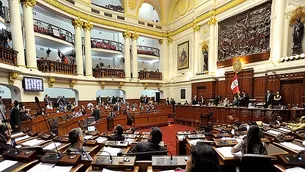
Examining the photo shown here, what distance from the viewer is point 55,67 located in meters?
10.0

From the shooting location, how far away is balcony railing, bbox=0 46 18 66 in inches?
241

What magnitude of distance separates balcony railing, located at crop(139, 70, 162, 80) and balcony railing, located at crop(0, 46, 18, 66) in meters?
9.97

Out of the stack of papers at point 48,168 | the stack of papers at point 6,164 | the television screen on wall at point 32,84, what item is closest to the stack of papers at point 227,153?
the stack of papers at point 48,168

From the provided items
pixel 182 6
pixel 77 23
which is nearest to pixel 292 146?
pixel 77 23

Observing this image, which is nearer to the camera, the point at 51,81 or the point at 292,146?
the point at 292,146

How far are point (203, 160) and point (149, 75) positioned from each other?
15084 mm

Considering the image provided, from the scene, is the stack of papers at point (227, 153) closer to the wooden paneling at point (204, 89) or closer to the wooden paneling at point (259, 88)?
the wooden paneling at point (259, 88)

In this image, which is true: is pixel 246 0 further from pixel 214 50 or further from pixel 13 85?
pixel 13 85

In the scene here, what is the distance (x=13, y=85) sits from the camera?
720 centimetres

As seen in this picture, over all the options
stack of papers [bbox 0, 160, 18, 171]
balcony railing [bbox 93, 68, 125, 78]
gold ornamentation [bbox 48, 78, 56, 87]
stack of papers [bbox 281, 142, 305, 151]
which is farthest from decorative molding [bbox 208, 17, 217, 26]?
stack of papers [bbox 0, 160, 18, 171]

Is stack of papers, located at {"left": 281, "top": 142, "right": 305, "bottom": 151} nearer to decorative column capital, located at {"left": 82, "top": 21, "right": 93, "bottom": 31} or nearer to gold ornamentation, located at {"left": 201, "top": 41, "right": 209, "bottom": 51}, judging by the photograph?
gold ornamentation, located at {"left": 201, "top": 41, "right": 209, "bottom": 51}

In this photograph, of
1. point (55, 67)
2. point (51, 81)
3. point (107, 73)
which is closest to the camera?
point (51, 81)

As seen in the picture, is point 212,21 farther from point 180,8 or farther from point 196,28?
point 180,8

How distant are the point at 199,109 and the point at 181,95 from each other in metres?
5.38
